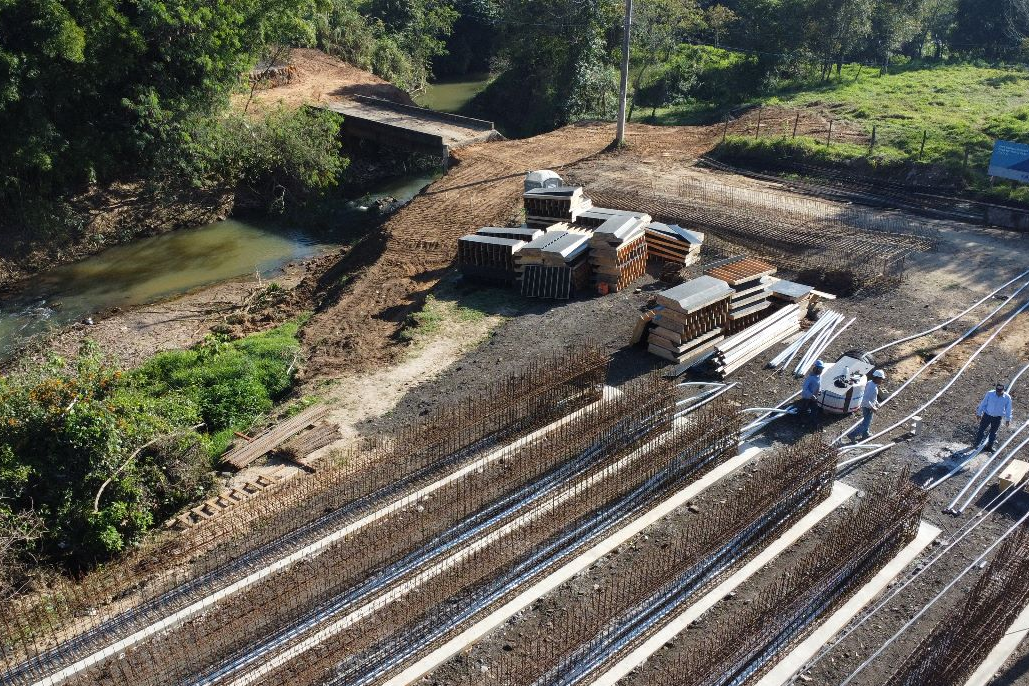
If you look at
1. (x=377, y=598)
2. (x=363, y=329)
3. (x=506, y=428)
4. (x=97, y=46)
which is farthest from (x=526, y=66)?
(x=377, y=598)

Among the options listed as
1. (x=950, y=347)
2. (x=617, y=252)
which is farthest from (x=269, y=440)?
(x=950, y=347)

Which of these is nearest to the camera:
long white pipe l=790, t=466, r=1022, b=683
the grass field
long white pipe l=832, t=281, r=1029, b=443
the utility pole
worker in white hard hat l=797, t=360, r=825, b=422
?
long white pipe l=790, t=466, r=1022, b=683

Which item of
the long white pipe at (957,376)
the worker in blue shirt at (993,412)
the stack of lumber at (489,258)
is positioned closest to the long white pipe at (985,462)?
the worker in blue shirt at (993,412)

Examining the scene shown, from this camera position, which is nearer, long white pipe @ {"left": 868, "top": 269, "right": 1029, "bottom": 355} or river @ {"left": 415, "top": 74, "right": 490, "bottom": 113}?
long white pipe @ {"left": 868, "top": 269, "right": 1029, "bottom": 355}

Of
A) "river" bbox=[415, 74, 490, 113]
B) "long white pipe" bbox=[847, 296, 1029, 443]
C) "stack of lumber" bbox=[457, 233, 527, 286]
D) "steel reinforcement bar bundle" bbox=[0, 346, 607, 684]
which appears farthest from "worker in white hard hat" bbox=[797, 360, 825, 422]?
"river" bbox=[415, 74, 490, 113]

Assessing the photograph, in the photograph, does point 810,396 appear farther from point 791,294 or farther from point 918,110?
point 918,110

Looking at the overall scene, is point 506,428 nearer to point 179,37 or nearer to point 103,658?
point 103,658

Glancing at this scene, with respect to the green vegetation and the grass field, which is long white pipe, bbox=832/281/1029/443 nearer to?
the grass field
